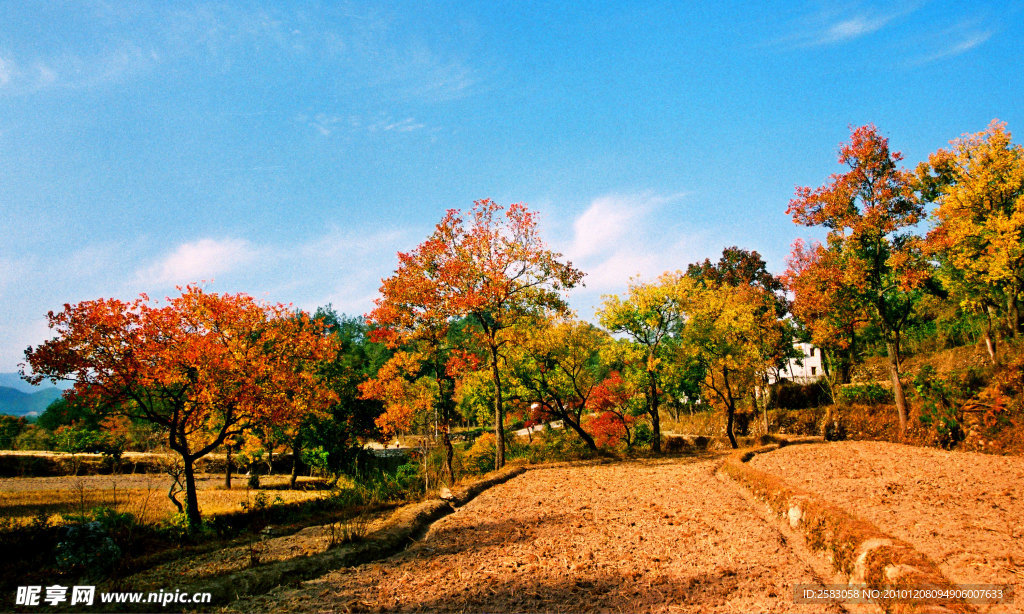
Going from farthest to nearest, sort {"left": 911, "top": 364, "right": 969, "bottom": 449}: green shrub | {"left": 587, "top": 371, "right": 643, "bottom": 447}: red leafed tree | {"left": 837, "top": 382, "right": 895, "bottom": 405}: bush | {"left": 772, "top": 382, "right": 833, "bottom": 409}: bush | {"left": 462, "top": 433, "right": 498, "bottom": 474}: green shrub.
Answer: {"left": 772, "top": 382, "right": 833, "bottom": 409}: bush, {"left": 462, "top": 433, "right": 498, "bottom": 474}: green shrub, {"left": 587, "top": 371, "right": 643, "bottom": 447}: red leafed tree, {"left": 837, "top": 382, "right": 895, "bottom": 405}: bush, {"left": 911, "top": 364, "right": 969, "bottom": 449}: green shrub

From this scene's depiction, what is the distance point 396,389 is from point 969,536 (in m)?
16.8

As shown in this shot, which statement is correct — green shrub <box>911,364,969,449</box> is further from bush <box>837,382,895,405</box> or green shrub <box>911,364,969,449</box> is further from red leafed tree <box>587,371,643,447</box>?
red leafed tree <box>587,371,643,447</box>

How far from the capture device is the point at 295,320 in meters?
15.3

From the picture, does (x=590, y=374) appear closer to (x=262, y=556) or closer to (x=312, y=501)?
(x=312, y=501)

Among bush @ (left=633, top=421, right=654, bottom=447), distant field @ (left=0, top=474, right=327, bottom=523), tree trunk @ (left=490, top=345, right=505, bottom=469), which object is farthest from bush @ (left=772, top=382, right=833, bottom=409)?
distant field @ (left=0, top=474, right=327, bottom=523)

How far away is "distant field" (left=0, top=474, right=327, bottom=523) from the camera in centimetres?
1459

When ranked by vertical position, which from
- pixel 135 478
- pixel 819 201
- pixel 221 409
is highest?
A: pixel 819 201

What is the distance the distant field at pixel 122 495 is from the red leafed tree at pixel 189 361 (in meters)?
2.39

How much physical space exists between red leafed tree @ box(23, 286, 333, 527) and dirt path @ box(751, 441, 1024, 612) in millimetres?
13605

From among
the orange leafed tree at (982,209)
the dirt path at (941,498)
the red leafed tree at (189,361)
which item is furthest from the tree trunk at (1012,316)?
the red leafed tree at (189,361)

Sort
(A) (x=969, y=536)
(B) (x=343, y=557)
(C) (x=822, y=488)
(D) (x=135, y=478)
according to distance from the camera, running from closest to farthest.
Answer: (A) (x=969, y=536), (B) (x=343, y=557), (C) (x=822, y=488), (D) (x=135, y=478)

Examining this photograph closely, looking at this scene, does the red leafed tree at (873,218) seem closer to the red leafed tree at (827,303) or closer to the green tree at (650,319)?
the red leafed tree at (827,303)

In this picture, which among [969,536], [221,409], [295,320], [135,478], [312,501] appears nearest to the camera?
[969,536]

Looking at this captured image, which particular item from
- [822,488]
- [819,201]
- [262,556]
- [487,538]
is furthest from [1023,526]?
[819,201]
